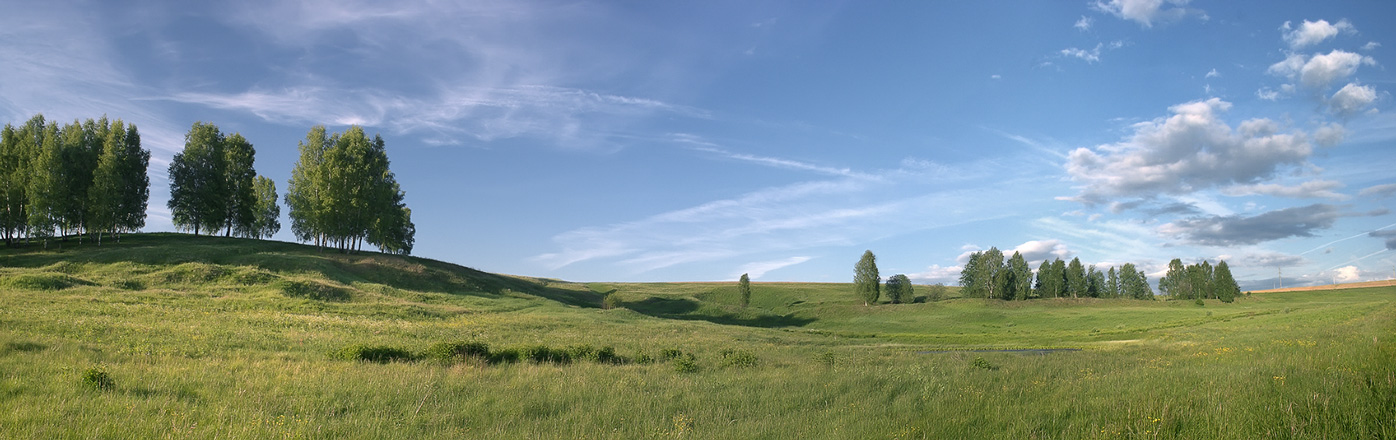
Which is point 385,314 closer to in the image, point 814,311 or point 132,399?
point 132,399

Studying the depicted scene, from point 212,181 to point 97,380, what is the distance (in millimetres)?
71386

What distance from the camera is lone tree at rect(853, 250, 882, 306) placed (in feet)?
319

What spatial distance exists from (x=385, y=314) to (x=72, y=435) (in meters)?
31.3

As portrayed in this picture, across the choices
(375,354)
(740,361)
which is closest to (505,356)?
(375,354)

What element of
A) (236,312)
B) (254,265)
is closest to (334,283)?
(254,265)

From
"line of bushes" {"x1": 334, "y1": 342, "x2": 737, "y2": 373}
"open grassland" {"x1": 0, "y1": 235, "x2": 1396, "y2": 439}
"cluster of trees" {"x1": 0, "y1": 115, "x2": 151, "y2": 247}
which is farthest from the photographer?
"cluster of trees" {"x1": 0, "y1": 115, "x2": 151, "y2": 247}

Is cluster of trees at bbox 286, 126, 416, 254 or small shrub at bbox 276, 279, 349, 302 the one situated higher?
cluster of trees at bbox 286, 126, 416, 254

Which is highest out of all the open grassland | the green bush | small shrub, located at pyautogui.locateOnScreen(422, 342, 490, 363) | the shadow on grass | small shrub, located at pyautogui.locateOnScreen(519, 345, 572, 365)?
the open grassland

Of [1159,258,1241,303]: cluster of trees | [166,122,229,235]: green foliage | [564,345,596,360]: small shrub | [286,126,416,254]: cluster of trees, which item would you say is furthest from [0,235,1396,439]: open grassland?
[1159,258,1241,303]: cluster of trees

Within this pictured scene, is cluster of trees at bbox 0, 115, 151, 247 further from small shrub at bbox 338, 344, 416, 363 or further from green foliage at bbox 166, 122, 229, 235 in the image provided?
small shrub at bbox 338, 344, 416, 363

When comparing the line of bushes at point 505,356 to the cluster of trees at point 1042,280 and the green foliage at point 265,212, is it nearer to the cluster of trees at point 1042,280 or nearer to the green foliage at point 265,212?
the green foliage at point 265,212

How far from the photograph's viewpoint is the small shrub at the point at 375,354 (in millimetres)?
16609

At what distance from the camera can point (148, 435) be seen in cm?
739

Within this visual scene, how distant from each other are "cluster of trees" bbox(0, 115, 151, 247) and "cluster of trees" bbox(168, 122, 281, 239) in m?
6.25
